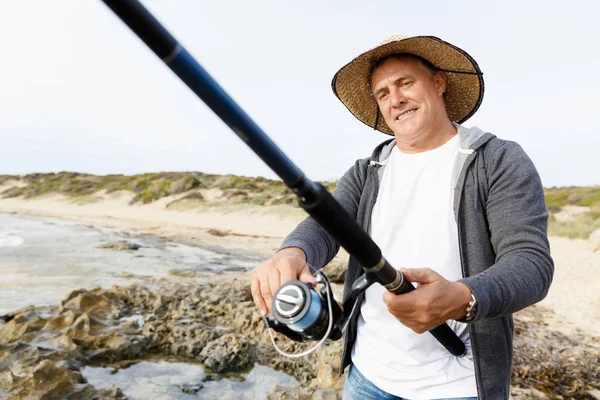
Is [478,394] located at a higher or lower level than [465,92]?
lower

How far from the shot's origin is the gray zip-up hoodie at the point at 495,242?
4.74 ft

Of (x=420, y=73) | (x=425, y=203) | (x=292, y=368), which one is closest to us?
(x=425, y=203)

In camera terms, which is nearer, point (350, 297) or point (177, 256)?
point (350, 297)

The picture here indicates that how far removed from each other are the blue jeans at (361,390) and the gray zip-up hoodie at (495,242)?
0.69 feet

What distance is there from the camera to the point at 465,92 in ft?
8.28

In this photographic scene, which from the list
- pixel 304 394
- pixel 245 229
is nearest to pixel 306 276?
pixel 304 394

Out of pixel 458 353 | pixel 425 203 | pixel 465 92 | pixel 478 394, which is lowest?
pixel 478 394

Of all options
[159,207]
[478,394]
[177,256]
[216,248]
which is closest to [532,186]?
[478,394]

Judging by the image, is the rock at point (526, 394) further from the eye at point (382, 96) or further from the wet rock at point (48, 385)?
the wet rock at point (48, 385)

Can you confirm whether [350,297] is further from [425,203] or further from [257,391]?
[257,391]

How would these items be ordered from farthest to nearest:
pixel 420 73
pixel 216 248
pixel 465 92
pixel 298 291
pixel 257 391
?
pixel 216 248
pixel 257 391
pixel 465 92
pixel 420 73
pixel 298 291

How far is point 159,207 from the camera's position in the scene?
26.2 meters

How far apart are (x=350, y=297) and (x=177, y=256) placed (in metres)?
11.7

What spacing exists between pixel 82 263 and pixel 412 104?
10.8 meters
